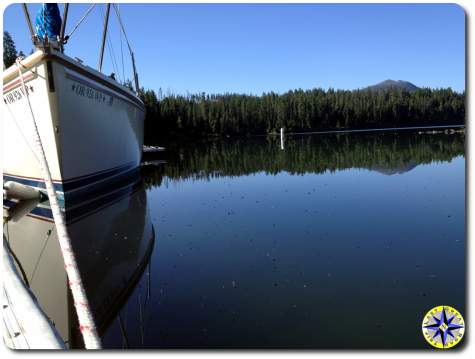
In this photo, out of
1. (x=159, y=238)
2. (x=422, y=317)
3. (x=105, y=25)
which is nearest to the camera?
(x=422, y=317)

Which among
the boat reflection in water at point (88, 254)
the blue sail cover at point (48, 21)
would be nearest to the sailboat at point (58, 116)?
the blue sail cover at point (48, 21)

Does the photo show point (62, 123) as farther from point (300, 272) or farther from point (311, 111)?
point (311, 111)

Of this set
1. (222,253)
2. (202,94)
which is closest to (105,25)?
(222,253)

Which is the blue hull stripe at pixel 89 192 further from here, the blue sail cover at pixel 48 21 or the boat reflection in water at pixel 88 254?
the blue sail cover at pixel 48 21

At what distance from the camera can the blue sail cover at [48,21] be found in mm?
11516

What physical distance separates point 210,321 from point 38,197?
10.8m

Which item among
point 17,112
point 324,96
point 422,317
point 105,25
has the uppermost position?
point 324,96

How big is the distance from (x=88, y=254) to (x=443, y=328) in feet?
19.8

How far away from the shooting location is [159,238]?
838 cm

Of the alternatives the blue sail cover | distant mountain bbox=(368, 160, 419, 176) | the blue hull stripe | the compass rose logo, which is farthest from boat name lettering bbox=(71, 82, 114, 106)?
distant mountain bbox=(368, 160, 419, 176)

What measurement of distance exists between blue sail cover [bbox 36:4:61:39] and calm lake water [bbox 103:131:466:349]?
6.63m

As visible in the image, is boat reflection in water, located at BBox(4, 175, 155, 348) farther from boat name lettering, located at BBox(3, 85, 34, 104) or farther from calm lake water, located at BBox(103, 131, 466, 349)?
boat name lettering, located at BBox(3, 85, 34, 104)

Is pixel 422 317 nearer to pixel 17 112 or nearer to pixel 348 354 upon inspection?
pixel 348 354

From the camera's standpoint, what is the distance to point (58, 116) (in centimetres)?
1077
